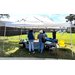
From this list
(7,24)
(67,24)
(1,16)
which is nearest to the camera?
(67,24)

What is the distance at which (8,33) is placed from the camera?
18.5m

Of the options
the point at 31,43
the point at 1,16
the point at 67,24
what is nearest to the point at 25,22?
the point at 31,43

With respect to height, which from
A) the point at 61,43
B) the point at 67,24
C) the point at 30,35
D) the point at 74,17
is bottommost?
the point at 61,43

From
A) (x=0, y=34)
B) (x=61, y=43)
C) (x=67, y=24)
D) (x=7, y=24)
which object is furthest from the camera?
(x=0, y=34)

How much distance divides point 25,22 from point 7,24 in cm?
127

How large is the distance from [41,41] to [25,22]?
1.80 meters

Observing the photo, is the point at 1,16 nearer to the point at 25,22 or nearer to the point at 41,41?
the point at 25,22

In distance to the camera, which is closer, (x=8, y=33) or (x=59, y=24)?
(x=59, y=24)

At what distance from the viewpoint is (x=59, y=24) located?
487cm

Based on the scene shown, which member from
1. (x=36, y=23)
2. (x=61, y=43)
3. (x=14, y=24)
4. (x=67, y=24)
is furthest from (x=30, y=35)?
(x=61, y=43)

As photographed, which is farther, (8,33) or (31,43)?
(8,33)

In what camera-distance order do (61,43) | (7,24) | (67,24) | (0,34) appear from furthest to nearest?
(0,34) < (61,43) < (7,24) < (67,24)

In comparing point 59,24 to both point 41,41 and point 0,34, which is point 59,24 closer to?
point 41,41

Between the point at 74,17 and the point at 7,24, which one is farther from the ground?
the point at 74,17
